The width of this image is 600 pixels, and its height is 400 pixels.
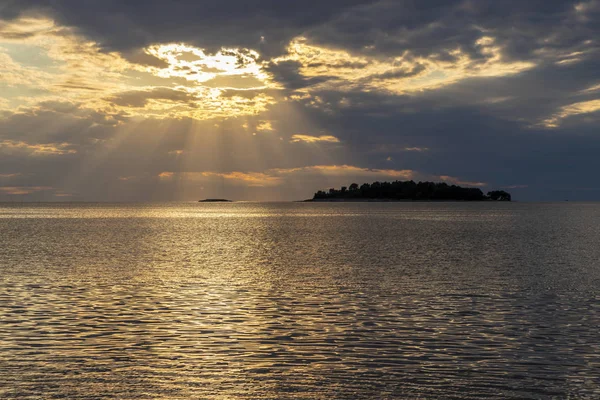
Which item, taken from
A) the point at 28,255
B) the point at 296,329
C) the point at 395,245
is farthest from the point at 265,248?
the point at 296,329

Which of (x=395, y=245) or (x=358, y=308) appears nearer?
(x=358, y=308)

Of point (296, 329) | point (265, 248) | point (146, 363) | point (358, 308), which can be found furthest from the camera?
point (265, 248)

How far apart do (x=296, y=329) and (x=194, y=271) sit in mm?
24073

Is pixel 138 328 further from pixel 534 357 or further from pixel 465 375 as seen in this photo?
pixel 534 357

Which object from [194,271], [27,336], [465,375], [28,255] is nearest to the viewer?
[465,375]

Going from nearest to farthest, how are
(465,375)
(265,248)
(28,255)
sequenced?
(465,375) → (28,255) → (265,248)

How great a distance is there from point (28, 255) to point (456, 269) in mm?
42213

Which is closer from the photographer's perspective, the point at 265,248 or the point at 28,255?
the point at 28,255

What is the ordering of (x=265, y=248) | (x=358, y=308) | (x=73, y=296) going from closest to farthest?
(x=358, y=308), (x=73, y=296), (x=265, y=248)

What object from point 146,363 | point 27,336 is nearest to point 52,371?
point 146,363

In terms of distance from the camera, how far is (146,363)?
802 inches

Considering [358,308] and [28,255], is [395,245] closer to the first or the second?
[28,255]

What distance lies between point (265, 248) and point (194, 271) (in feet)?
88.8

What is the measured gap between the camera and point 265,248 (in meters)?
75.3
